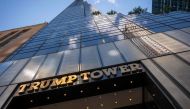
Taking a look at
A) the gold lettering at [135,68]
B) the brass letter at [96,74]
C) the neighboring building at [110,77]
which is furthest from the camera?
the brass letter at [96,74]

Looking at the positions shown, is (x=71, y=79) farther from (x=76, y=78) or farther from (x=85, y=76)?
(x=85, y=76)

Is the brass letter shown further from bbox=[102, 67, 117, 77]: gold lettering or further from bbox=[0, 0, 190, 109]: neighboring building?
bbox=[102, 67, 117, 77]: gold lettering

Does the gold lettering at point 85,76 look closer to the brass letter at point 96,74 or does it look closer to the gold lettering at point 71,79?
the brass letter at point 96,74

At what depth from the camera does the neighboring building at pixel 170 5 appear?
8088 centimetres

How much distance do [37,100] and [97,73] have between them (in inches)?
168

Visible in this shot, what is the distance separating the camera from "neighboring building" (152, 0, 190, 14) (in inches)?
3184

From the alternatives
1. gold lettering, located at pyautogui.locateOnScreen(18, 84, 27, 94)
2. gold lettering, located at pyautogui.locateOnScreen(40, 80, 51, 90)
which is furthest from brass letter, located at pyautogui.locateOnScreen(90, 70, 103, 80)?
gold lettering, located at pyautogui.locateOnScreen(18, 84, 27, 94)

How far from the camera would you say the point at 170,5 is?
90125mm

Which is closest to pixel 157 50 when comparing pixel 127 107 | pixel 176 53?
pixel 176 53

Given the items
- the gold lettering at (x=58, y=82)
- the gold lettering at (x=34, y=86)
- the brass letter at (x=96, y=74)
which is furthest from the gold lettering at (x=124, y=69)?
the gold lettering at (x=34, y=86)

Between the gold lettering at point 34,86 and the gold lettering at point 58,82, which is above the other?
the gold lettering at point 58,82

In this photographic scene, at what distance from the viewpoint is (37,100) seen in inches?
682

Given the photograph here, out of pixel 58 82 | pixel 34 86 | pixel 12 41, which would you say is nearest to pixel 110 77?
pixel 58 82

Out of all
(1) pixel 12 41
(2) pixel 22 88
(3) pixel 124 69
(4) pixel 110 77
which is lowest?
(1) pixel 12 41
